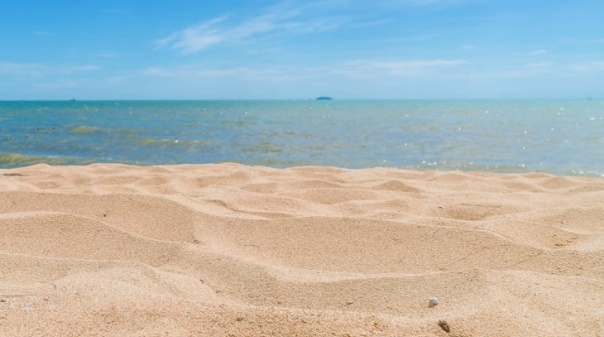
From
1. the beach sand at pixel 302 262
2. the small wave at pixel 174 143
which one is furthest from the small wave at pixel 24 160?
the beach sand at pixel 302 262

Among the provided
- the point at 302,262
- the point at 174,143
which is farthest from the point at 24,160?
the point at 302,262

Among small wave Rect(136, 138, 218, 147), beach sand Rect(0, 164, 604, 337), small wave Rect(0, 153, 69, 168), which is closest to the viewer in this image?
beach sand Rect(0, 164, 604, 337)

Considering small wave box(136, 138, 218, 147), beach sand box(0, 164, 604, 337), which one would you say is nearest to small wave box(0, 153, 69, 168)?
small wave box(136, 138, 218, 147)

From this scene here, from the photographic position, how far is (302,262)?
270 centimetres

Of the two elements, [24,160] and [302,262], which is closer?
[302,262]

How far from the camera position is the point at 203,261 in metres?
2.56

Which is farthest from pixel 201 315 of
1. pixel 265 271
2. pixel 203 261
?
pixel 203 261

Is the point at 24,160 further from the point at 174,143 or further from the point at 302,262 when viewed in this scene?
the point at 302,262

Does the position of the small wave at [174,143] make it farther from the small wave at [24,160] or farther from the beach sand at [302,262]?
the beach sand at [302,262]

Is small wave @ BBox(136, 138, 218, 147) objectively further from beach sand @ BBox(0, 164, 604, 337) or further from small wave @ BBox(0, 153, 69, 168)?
beach sand @ BBox(0, 164, 604, 337)

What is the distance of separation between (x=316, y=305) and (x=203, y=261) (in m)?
0.80

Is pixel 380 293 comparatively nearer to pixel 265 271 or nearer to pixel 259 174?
pixel 265 271

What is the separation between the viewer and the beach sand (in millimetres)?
1683

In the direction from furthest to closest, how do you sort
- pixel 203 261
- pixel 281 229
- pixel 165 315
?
pixel 281 229 < pixel 203 261 < pixel 165 315
